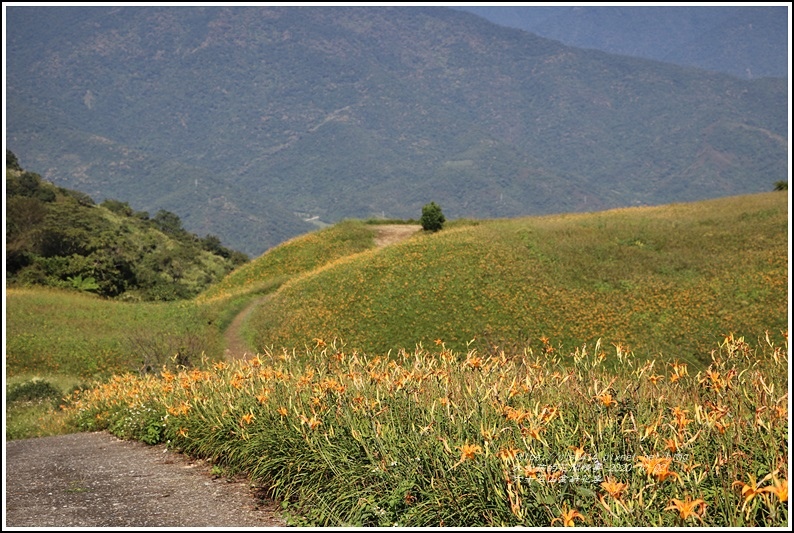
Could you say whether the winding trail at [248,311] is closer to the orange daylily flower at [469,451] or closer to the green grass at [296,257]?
the green grass at [296,257]

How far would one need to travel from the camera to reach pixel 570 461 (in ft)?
15.5

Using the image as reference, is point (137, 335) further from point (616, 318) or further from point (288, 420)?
point (288, 420)

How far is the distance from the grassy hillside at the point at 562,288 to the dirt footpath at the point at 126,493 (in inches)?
515

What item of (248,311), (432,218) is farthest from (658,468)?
(432,218)

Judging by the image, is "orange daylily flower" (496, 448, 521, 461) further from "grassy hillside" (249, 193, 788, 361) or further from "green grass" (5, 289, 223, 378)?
"green grass" (5, 289, 223, 378)

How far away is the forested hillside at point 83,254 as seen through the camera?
4206 centimetres

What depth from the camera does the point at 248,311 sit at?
32188 mm

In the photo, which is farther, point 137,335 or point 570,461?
point 137,335

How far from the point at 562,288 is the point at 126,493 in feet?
72.6

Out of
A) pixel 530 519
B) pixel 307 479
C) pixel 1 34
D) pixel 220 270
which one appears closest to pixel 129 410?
pixel 307 479

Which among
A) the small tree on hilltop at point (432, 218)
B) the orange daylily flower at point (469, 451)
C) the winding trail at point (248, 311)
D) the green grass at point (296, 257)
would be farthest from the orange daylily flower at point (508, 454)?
the small tree on hilltop at point (432, 218)

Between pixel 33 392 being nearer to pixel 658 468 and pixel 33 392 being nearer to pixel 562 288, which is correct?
pixel 562 288

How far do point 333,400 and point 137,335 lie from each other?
22133 millimetres

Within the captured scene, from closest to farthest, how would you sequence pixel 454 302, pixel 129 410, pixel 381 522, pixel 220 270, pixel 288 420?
pixel 381 522, pixel 288 420, pixel 129 410, pixel 454 302, pixel 220 270
